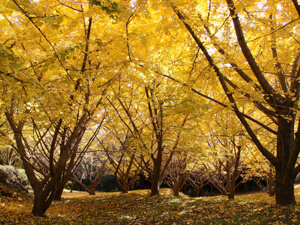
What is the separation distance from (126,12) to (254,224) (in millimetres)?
4326

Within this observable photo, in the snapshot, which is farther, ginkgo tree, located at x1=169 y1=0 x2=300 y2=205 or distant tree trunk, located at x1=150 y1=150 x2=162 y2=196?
distant tree trunk, located at x1=150 y1=150 x2=162 y2=196

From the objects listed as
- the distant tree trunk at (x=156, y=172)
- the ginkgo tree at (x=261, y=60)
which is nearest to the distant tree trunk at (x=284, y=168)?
the ginkgo tree at (x=261, y=60)

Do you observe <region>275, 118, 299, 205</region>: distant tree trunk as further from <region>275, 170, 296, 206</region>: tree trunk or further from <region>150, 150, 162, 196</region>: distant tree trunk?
<region>150, 150, 162, 196</region>: distant tree trunk

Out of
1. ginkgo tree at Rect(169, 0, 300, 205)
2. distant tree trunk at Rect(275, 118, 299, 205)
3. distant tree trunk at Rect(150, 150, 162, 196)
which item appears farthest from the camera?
distant tree trunk at Rect(150, 150, 162, 196)

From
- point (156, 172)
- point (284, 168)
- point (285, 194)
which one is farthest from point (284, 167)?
point (156, 172)

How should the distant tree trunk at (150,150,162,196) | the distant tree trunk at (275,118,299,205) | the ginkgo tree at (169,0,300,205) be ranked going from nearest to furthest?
1. the ginkgo tree at (169,0,300,205)
2. the distant tree trunk at (275,118,299,205)
3. the distant tree trunk at (150,150,162,196)

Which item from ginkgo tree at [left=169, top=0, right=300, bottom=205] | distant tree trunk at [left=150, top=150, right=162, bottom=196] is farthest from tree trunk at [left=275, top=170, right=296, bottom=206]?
distant tree trunk at [left=150, top=150, right=162, bottom=196]

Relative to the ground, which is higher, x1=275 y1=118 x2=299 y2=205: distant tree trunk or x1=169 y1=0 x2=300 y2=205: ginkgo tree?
x1=169 y1=0 x2=300 y2=205: ginkgo tree

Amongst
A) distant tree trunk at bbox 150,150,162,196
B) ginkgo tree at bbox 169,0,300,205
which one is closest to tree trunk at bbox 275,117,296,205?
ginkgo tree at bbox 169,0,300,205

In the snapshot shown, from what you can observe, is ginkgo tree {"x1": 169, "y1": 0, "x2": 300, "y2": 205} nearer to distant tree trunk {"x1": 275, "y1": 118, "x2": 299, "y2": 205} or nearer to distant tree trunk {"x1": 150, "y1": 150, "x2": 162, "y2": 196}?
distant tree trunk {"x1": 275, "y1": 118, "x2": 299, "y2": 205}

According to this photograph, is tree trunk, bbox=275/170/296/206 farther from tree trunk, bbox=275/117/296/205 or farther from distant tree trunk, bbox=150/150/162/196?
distant tree trunk, bbox=150/150/162/196

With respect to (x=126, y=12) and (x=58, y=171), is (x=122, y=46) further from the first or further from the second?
(x=58, y=171)

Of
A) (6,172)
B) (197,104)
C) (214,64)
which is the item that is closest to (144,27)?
(214,64)

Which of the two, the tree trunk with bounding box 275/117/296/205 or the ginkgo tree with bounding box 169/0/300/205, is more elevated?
the ginkgo tree with bounding box 169/0/300/205
